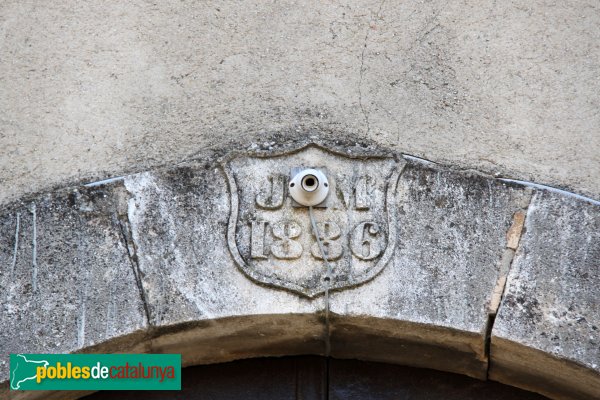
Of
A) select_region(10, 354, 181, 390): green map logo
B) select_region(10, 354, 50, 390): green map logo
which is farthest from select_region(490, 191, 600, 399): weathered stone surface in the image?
select_region(10, 354, 50, 390): green map logo

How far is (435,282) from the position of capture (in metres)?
2.39

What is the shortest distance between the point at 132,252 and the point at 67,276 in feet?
0.55

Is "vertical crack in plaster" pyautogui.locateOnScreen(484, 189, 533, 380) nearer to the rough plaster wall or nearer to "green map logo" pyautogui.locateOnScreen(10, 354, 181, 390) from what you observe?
the rough plaster wall

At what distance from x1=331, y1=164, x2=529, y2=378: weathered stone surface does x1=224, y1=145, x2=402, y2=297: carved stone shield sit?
0.14 ft

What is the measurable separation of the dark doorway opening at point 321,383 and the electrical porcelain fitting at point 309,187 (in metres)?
0.43

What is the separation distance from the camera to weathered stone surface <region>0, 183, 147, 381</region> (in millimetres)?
2326

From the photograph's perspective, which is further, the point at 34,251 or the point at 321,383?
the point at 321,383

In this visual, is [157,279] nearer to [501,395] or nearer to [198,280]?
[198,280]

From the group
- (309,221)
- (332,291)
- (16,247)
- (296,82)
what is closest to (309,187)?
(309,221)

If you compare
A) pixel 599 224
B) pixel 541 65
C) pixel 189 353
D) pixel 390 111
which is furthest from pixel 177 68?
pixel 599 224

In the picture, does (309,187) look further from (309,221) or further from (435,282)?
(435,282)

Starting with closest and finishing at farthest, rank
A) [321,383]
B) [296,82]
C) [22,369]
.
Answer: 1. [22,369]
2. [321,383]
3. [296,82]

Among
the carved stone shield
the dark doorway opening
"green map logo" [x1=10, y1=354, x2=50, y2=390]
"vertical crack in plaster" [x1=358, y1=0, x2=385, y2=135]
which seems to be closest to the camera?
"green map logo" [x1=10, y1=354, x2=50, y2=390]

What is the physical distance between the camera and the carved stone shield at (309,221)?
7.86ft
